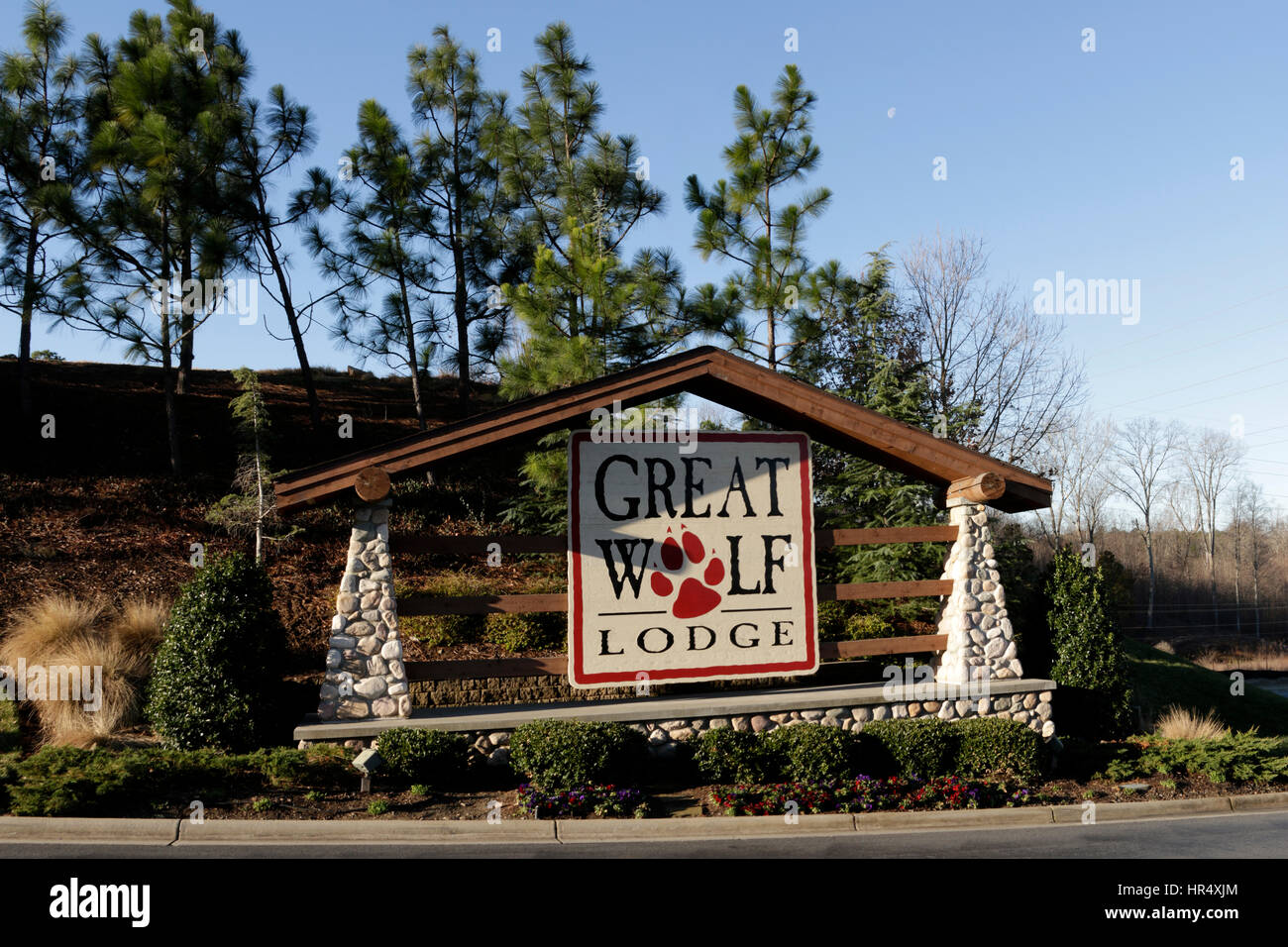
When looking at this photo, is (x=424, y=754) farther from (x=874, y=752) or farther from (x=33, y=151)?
(x=33, y=151)

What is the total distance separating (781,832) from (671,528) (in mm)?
4113

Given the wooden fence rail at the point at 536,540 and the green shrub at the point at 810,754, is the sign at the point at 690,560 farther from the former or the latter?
the green shrub at the point at 810,754

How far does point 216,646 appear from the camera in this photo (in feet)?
35.3

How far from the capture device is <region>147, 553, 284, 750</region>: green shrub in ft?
35.3

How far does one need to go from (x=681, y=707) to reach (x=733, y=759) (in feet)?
3.09

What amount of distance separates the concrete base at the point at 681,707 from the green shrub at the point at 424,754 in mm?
356

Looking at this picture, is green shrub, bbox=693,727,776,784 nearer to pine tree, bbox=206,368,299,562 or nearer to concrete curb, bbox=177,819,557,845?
concrete curb, bbox=177,819,557,845

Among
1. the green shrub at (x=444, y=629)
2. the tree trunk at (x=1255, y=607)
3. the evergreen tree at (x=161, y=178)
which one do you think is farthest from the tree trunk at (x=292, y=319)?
the tree trunk at (x=1255, y=607)

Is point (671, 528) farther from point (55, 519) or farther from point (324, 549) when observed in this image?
point (55, 519)

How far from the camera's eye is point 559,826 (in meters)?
9.31

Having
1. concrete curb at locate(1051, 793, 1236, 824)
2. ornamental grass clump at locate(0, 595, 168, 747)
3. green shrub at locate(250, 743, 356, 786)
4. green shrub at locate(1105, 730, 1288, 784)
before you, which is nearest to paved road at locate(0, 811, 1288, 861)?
concrete curb at locate(1051, 793, 1236, 824)

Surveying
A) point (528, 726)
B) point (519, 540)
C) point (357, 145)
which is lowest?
point (528, 726)

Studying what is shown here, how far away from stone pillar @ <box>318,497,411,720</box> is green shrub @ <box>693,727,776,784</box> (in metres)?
3.53
